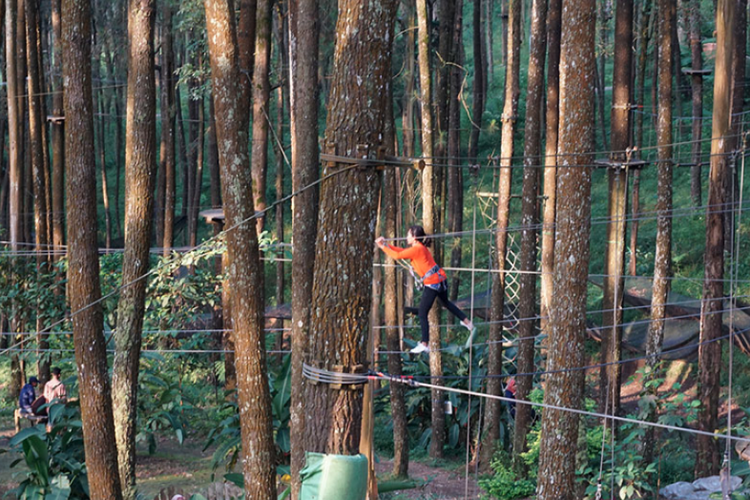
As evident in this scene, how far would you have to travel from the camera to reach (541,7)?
1034 centimetres

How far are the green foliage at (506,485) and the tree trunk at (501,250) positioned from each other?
2.21 ft

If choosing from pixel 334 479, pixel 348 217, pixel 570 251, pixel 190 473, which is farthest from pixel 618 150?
pixel 190 473

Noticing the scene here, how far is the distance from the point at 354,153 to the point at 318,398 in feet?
4.21

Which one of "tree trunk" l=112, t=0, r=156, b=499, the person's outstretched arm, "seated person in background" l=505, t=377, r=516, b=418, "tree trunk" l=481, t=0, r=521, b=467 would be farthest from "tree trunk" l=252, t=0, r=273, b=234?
"seated person in background" l=505, t=377, r=516, b=418

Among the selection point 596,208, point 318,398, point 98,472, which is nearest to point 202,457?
point 98,472

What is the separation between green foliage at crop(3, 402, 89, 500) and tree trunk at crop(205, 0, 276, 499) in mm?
3193

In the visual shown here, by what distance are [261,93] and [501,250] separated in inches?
156

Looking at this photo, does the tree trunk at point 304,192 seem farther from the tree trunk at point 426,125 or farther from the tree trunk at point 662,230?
the tree trunk at point 662,230

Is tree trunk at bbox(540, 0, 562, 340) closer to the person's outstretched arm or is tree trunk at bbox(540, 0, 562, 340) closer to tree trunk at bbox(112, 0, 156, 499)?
the person's outstretched arm

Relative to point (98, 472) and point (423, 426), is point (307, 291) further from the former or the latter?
point (423, 426)

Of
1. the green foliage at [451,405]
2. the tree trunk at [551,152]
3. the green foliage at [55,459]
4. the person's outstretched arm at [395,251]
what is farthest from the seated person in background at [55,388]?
the tree trunk at [551,152]

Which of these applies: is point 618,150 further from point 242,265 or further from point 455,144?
point 455,144

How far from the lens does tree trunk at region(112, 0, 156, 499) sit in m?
7.48

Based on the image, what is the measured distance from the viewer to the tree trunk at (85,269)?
683 cm
